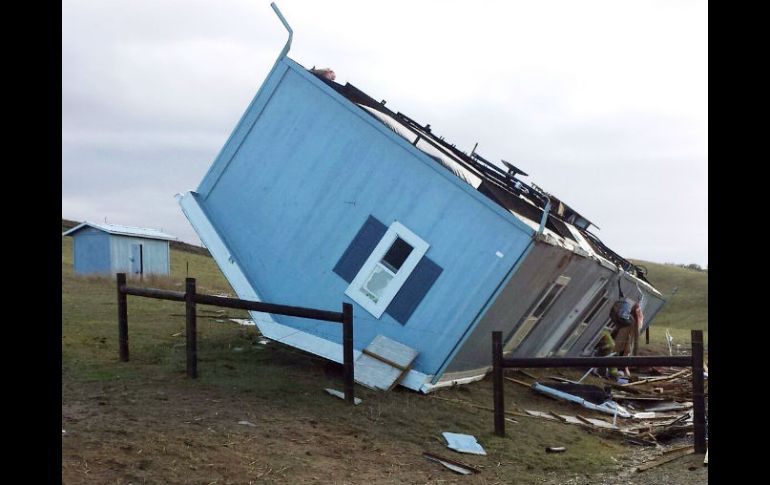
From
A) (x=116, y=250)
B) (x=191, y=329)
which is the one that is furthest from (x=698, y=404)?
(x=116, y=250)

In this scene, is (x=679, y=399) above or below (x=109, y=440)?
below

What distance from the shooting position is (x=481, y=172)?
15555 mm

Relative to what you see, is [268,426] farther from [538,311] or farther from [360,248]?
[538,311]

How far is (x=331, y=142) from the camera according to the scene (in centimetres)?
1299

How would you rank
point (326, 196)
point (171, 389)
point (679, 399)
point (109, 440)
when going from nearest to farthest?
point (109, 440) → point (171, 389) → point (326, 196) → point (679, 399)

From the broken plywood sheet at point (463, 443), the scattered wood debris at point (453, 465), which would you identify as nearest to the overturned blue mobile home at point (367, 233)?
the broken plywood sheet at point (463, 443)

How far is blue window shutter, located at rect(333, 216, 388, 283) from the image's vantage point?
12453mm

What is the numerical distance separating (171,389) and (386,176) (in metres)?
4.71

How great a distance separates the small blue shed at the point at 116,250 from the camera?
34781 mm

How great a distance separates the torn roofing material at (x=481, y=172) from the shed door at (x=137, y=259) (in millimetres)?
22393

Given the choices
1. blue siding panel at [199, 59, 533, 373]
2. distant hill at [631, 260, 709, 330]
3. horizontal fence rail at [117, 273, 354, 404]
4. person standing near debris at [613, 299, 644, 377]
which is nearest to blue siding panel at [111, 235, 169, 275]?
blue siding panel at [199, 59, 533, 373]
